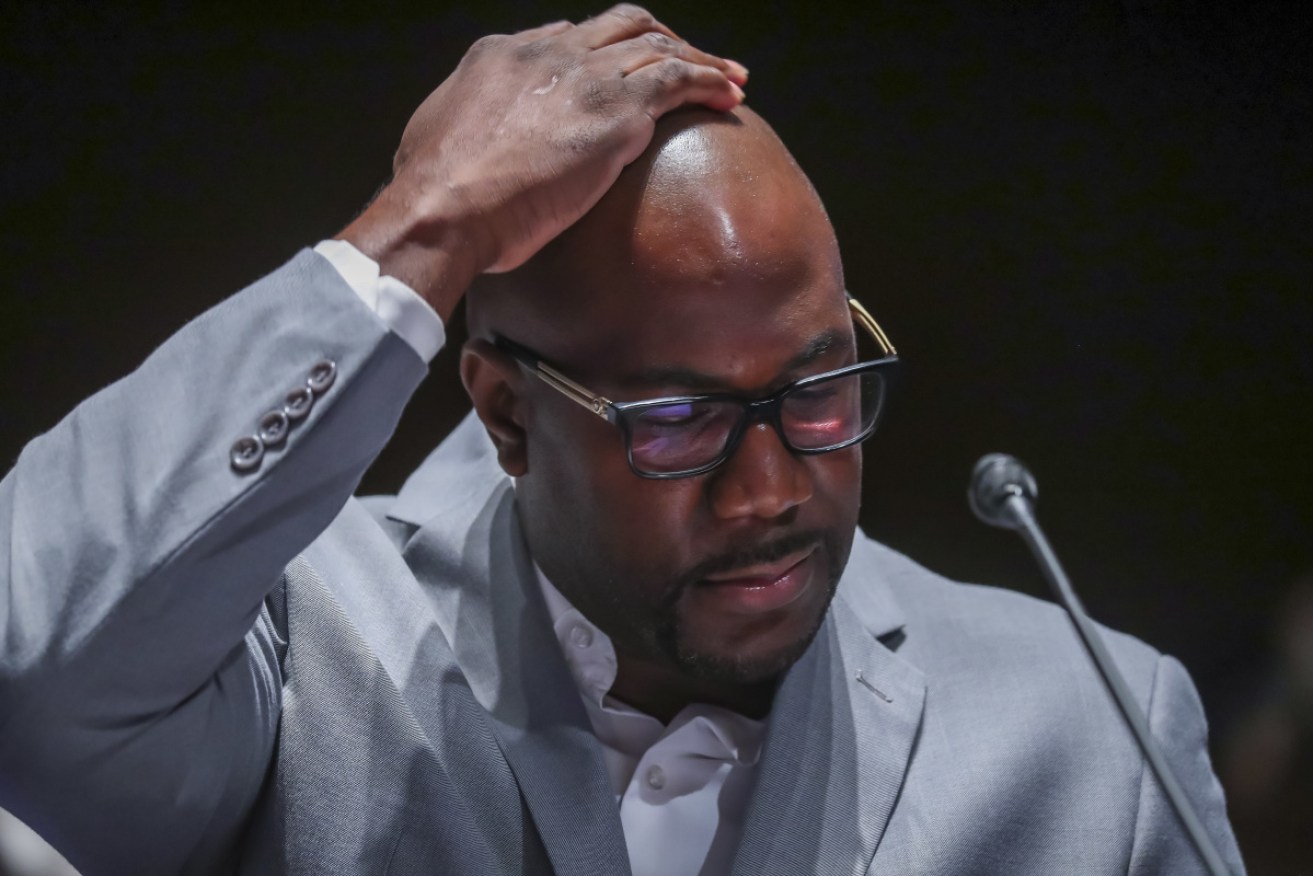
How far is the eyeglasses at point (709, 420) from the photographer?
148 cm

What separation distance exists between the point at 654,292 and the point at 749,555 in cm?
30

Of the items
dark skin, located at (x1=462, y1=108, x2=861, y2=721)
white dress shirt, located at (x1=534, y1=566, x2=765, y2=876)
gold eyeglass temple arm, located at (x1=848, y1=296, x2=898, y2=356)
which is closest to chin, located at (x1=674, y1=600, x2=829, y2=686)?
dark skin, located at (x1=462, y1=108, x2=861, y2=721)

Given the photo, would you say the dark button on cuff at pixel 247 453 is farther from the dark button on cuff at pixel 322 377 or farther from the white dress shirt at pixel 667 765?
the white dress shirt at pixel 667 765

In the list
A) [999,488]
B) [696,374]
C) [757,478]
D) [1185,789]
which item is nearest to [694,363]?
[696,374]

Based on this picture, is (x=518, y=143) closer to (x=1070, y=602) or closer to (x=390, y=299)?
(x=390, y=299)

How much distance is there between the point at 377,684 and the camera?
1.55 m

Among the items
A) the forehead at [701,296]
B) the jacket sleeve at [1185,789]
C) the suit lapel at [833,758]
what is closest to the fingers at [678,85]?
the forehead at [701,296]

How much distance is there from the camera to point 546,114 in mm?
1451

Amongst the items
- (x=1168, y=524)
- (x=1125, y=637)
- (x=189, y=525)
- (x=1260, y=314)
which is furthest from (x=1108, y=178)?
(x=189, y=525)

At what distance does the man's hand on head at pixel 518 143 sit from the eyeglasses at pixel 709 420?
0.20m

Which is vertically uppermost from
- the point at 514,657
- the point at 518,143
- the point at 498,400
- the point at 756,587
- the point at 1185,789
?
the point at 518,143

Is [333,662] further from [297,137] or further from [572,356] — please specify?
[297,137]

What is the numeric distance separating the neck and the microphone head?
0.37 m

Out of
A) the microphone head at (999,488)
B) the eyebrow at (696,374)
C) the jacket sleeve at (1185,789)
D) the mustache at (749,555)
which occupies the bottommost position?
the jacket sleeve at (1185,789)
